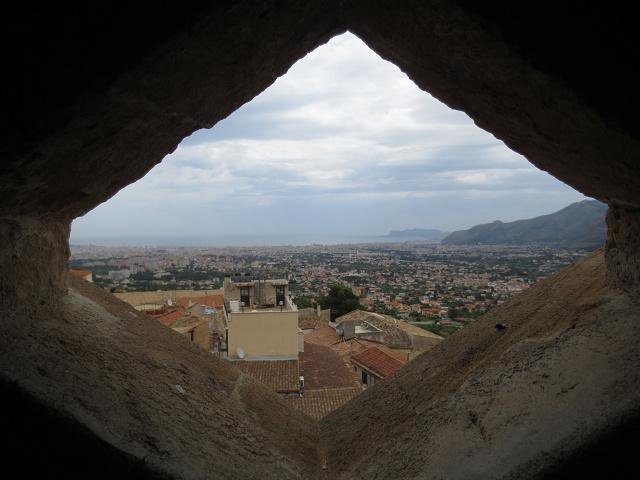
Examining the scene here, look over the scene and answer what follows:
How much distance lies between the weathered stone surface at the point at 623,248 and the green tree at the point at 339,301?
24.5 metres

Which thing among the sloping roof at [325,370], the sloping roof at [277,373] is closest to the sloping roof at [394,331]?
the sloping roof at [325,370]

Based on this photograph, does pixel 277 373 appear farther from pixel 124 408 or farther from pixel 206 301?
pixel 206 301

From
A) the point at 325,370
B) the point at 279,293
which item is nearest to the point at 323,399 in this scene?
the point at 325,370

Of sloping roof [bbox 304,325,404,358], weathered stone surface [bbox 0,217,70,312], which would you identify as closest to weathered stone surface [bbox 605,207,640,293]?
weathered stone surface [bbox 0,217,70,312]

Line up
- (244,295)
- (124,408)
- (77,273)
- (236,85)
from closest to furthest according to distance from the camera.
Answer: (124,408), (236,85), (77,273), (244,295)

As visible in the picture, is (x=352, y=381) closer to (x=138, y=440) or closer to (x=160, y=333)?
(x=160, y=333)

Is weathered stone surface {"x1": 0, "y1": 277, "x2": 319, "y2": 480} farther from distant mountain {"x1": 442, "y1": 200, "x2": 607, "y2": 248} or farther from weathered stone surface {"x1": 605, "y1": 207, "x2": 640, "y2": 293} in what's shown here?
distant mountain {"x1": 442, "y1": 200, "x2": 607, "y2": 248}

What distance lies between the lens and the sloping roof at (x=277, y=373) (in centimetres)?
974

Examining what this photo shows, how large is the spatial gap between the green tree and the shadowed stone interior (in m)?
24.6

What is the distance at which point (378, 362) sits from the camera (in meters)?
9.70

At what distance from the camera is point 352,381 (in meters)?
10.2

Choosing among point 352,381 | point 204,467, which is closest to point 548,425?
point 204,467

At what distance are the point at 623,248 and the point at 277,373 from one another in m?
9.20

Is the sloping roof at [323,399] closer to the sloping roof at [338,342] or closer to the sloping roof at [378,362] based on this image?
the sloping roof at [378,362]
